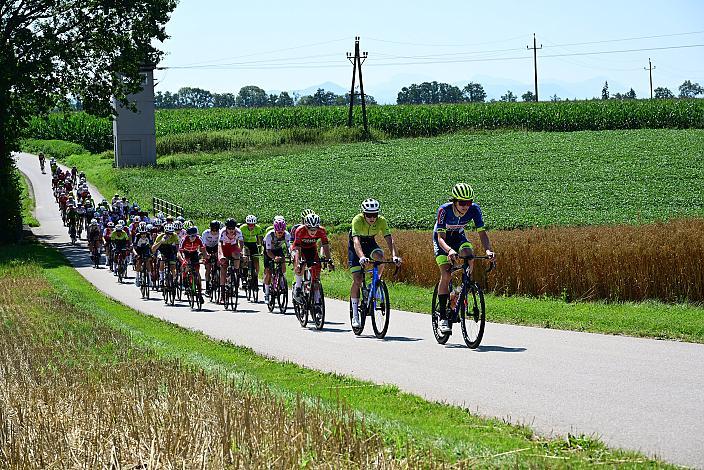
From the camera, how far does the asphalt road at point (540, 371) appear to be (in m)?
8.91

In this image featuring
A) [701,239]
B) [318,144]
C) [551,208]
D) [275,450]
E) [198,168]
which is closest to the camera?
[275,450]

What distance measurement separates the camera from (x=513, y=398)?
10422 mm

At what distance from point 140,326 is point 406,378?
8795 mm

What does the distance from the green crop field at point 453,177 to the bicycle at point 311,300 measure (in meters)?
22.2

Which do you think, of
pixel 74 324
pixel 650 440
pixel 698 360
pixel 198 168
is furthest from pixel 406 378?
pixel 198 168

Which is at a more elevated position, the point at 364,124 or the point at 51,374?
the point at 364,124

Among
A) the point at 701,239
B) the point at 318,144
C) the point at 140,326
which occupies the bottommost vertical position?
the point at 140,326

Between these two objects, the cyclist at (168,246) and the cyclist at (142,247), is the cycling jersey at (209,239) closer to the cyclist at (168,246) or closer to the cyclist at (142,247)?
the cyclist at (168,246)

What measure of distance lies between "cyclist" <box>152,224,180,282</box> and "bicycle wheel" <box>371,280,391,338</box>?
11.3 m

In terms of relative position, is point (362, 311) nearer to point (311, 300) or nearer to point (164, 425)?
point (311, 300)

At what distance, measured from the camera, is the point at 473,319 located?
13953 millimetres

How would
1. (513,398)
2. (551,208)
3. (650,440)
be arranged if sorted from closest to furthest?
(650,440) → (513,398) → (551,208)


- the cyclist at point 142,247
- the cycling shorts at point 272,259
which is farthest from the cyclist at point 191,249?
the cyclist at point 142,247

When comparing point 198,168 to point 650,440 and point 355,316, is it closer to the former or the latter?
point 355,316
